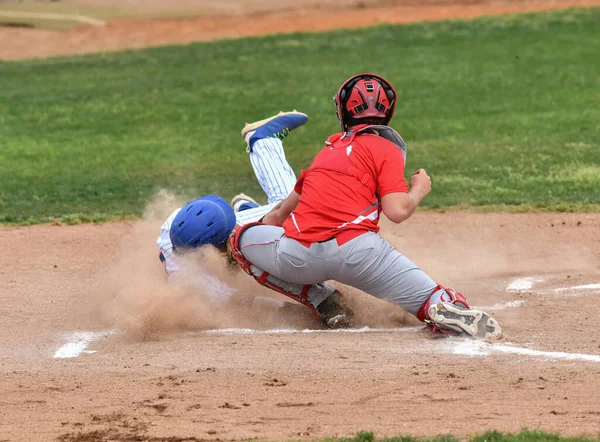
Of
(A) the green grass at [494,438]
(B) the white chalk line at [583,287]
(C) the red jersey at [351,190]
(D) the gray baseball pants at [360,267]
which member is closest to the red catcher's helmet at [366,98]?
(C) the red jersey at [351,190]

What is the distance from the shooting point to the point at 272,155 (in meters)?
8.15

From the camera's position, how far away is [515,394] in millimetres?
4980

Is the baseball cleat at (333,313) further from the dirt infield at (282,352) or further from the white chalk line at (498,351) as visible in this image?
the white chalk line at (498,351)

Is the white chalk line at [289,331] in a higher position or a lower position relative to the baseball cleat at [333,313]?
lower

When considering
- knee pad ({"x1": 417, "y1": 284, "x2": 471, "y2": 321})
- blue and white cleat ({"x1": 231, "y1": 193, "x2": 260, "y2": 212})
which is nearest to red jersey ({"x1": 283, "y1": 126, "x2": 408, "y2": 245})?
knee pad ({"x1": 417, "y1": 284, "x2": 471, "y2": 321})

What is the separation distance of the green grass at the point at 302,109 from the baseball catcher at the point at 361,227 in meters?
4.37

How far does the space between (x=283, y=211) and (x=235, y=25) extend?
19.6 m

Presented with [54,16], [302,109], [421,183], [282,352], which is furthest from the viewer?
[54,16]

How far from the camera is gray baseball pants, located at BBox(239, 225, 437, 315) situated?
19.9ft

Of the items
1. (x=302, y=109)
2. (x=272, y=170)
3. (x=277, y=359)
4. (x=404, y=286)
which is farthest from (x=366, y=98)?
(x=302, y=109)

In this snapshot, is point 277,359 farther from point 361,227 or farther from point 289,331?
point 361,227

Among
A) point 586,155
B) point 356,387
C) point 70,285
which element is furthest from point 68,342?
point 586,155

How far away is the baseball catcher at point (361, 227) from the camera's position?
604 cm

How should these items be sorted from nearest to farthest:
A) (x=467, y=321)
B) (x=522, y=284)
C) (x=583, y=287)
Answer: (x=467, y=321)
(x=583, y=287)
(x=522, y=284)
